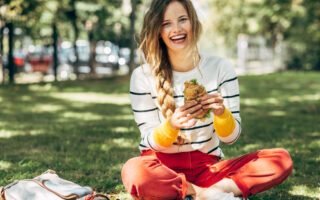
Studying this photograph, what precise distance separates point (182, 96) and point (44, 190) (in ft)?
3.73

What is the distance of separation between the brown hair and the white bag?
775 mm

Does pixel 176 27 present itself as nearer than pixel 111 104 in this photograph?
Yes

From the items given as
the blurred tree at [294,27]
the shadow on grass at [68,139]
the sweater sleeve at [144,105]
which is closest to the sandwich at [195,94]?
the sweater sleeve at [144,105]

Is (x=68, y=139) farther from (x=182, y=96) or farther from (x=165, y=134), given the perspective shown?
(x=165, y=134)

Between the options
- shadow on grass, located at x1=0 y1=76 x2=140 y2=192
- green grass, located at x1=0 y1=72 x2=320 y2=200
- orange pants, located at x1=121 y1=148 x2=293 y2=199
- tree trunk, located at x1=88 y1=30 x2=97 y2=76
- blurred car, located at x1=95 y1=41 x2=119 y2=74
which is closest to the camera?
orange pants, located at x1=121 y1=148 x2=293 y2=199

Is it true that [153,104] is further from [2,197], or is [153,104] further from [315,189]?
[315,189]

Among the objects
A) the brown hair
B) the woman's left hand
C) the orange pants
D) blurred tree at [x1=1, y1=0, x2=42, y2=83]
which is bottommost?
the orange pants

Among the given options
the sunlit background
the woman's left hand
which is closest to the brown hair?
the sunlit background

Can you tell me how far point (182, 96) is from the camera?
3.05m

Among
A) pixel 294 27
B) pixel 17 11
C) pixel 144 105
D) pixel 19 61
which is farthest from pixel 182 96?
pixel 294 27

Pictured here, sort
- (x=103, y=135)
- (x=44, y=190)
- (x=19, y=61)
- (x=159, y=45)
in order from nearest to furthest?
(x=44, y=190), (x=159, y=45), (x=103, y=135), (x=19, y=61)

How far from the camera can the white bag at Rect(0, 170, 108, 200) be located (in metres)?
2.81

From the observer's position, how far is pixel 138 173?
2.79 metres

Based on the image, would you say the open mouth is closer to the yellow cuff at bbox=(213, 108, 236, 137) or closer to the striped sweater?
the striped sweater
